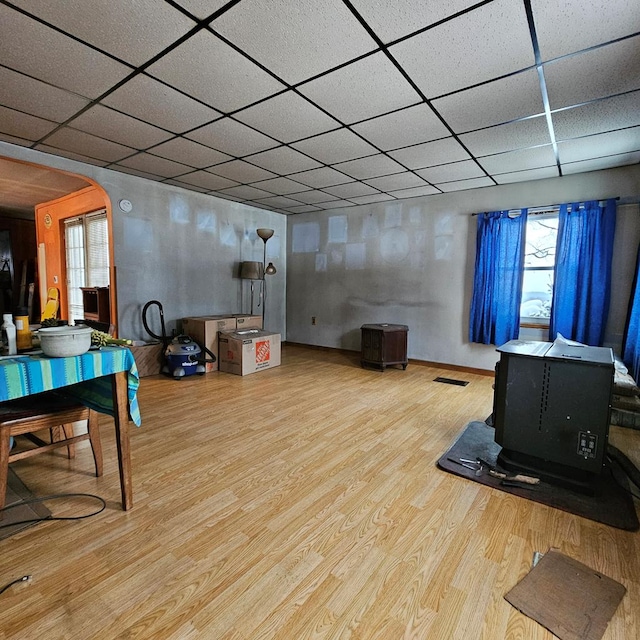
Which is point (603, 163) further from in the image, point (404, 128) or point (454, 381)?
point (454, 381)

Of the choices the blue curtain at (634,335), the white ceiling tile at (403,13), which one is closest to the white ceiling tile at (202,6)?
the white ceiling tile at (403,13)

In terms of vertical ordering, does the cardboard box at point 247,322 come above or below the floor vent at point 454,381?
above

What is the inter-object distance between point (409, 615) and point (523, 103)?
310cm

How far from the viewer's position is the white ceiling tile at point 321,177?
4.07 m

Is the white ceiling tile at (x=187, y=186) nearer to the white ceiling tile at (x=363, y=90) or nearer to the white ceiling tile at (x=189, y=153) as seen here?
the white ceiling tile at (x=189, y=153)

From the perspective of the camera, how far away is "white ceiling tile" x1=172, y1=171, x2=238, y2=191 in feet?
14.1

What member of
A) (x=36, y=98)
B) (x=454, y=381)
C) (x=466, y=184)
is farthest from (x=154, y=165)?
(x=454, y=381)

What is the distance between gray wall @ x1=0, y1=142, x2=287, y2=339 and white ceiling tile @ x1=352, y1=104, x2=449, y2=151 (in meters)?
3.11

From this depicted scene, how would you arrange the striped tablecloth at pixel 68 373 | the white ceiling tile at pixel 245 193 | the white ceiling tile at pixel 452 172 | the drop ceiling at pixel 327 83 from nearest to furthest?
1. the striped tablecloth at pixel 68 373
2. the drop ceiling at pixel 327 83
3. the white ceiling tile at pixel 452 172
4. the white ceiling tile at pixel 245 193

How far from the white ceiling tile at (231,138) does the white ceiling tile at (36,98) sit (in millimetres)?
873

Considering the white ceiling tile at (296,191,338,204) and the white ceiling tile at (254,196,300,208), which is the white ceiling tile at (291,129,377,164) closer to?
the white ceiling tile at (296,191,338,204)

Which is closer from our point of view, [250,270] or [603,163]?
[603,163]

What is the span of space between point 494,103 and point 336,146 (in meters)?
1.38

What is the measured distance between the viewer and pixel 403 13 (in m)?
1.66
